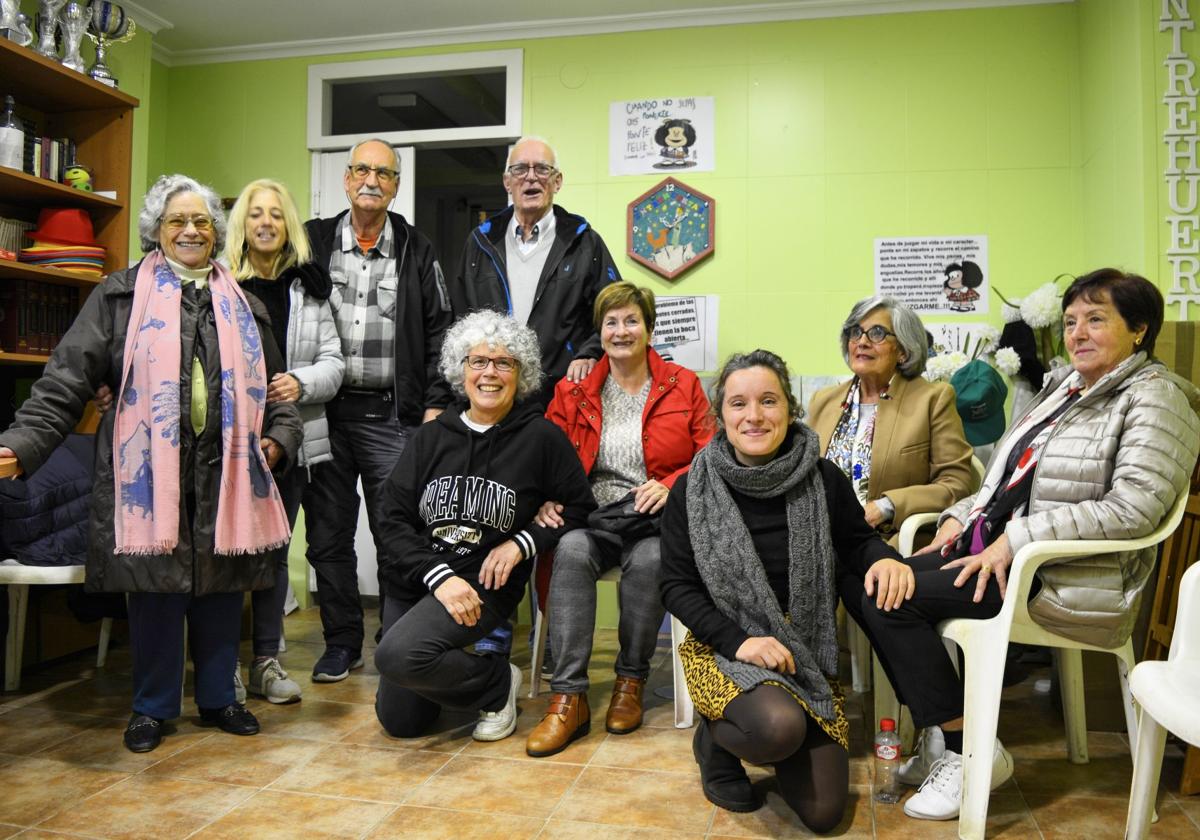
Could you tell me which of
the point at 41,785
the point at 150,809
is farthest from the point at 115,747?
the point at 150,809

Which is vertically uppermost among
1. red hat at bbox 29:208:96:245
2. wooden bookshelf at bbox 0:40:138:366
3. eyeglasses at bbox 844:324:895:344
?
wooden bookshelf at bbox 0:40:138:366

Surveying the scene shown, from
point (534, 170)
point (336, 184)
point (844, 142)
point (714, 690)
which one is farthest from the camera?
point (336, 184)

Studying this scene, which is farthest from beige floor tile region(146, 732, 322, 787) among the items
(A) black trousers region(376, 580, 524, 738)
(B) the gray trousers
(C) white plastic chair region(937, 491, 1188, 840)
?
(C) white plastic chair region(937, 491, 1188, 840)

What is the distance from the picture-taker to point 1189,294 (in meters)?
3.13

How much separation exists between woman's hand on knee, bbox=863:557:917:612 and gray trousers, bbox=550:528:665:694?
2.30 feet

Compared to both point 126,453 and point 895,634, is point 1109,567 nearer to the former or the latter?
point 895,634

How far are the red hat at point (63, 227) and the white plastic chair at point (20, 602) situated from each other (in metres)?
1.40

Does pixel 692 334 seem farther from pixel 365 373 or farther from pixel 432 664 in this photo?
pixel 432 664

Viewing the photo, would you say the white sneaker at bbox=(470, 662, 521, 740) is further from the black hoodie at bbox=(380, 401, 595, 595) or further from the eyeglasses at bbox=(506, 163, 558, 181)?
the eyeglasses at bbox=(506, 163, 558, 181)

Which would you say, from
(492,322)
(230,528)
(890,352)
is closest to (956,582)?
(890,352)

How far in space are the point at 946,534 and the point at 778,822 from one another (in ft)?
2.65

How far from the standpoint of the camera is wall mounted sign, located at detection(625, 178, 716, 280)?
4090 mm

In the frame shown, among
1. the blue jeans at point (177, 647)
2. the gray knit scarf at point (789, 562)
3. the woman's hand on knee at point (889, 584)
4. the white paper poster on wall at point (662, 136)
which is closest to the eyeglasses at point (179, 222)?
the blue jeans at point (177, 647)

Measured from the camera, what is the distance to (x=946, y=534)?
2.30 meters
